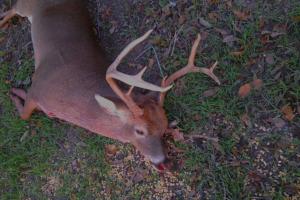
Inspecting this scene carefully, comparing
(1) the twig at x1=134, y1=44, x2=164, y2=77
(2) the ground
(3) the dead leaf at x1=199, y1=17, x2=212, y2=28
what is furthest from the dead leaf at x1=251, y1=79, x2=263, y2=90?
(1) the twig at x1=134, y1=44, x2=164, y2=77

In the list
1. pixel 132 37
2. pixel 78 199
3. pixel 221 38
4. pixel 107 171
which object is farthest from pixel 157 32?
pixel 78 199

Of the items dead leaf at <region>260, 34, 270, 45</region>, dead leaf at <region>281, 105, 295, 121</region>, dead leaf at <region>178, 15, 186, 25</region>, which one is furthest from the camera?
dead leaf at <region>178, 15, 186, 25</region>

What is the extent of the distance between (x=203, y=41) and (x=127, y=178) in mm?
1621

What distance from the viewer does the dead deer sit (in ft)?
13.2

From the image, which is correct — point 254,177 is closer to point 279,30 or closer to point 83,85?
point 279,30

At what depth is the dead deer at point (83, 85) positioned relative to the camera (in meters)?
4.02

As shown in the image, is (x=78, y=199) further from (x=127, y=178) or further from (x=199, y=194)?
(x=199, y=194)

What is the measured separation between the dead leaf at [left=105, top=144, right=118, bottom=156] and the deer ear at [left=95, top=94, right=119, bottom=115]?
94cm

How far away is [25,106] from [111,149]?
43.0 inches

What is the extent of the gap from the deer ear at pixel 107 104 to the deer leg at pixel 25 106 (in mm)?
1277

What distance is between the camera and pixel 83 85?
460 cm

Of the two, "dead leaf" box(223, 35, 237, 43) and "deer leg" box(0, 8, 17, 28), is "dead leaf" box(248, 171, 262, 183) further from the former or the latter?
"deer leg" box(0, 8, 17, 28)

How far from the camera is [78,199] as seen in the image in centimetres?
511

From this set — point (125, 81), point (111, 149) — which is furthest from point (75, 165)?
point (125, 81)
